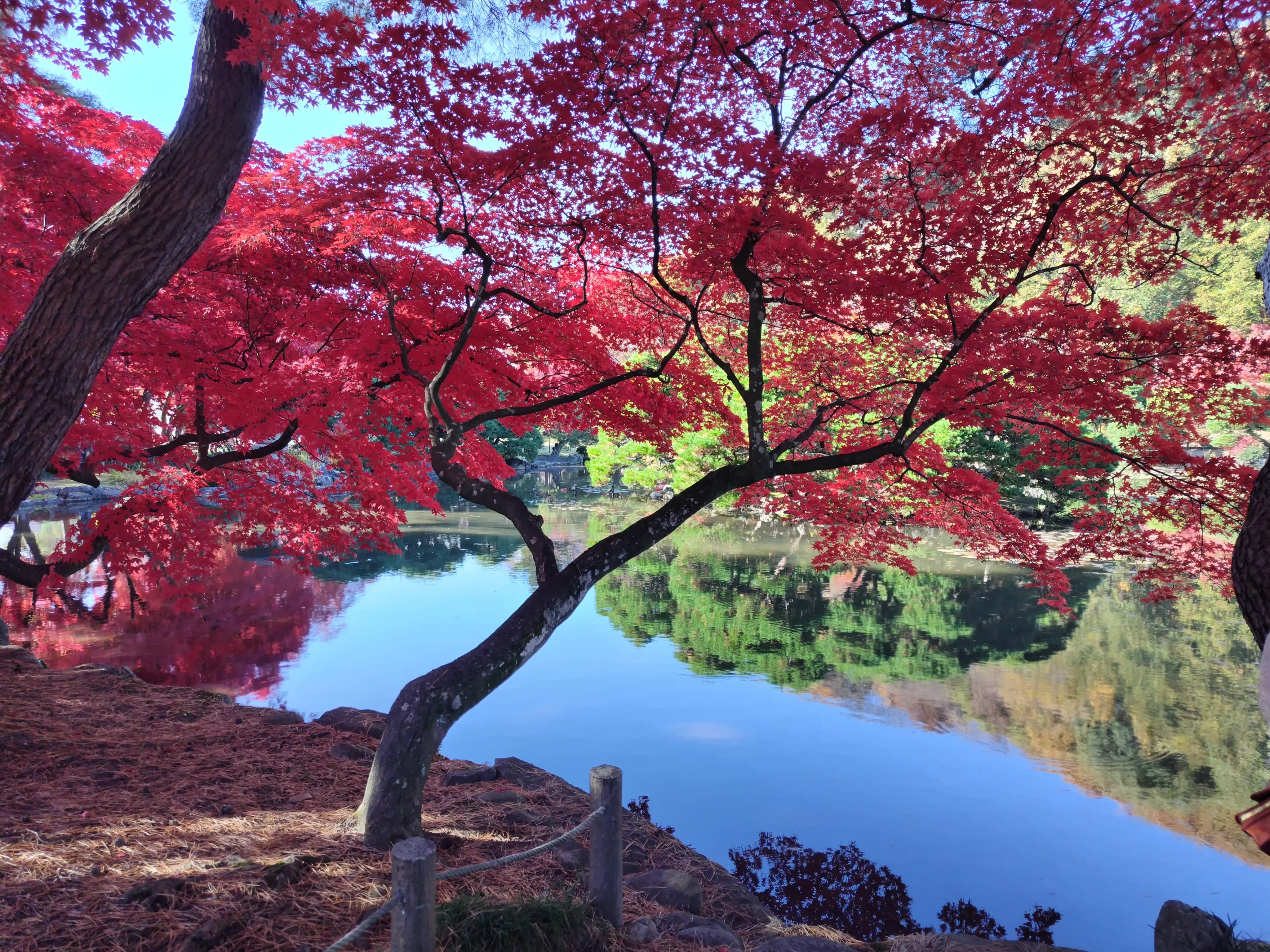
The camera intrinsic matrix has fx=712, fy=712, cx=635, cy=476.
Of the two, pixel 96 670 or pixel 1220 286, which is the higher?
pixel 1220 286

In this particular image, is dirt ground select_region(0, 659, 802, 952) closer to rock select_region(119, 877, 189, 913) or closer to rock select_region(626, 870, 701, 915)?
rock select_region(119, 877, 189, 913)

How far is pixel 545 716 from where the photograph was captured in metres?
7.10

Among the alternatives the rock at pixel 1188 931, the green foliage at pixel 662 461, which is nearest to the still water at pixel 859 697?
the rock at pixel 1188 931

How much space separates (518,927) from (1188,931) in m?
3.00

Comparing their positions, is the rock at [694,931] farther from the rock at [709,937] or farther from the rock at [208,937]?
the rock at [208,937]

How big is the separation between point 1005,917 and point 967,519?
3407 mm

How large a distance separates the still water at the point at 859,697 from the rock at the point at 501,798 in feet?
4.93

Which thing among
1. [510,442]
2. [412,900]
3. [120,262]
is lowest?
[412,900]

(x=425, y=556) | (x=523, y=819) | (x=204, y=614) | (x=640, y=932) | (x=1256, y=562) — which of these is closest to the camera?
(x=1256, y=562)

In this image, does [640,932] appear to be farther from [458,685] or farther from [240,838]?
[240,838]

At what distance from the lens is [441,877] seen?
2002 millimetres

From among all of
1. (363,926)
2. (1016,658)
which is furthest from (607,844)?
(1016,658)

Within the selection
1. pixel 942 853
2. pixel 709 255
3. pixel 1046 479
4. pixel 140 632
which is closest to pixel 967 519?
pixel 942 853

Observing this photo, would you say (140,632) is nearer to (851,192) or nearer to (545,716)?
(545,716)
